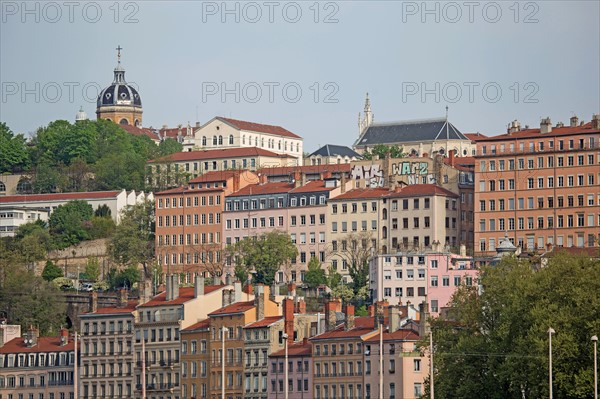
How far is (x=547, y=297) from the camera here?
376ft

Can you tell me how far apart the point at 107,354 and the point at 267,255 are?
34622 millimetres

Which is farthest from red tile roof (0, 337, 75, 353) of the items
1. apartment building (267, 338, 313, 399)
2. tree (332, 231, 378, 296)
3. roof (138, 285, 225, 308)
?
tree (332, 231, 378, 296)

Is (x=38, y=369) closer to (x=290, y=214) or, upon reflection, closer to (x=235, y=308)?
(x=235, y=308)

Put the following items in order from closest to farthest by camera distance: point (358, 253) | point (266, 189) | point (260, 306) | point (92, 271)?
point (260, 306), point (358, 253), point (92, 271), point (266, 189)

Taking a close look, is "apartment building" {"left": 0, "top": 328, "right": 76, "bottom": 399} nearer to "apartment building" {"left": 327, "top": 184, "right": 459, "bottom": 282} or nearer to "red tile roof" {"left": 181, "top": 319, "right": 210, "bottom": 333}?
"red tile roof" {"left": 181, "top": 319, "right": 210, "bottom": 333}

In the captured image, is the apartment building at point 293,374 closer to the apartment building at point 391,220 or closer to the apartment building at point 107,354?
the apartment building at point 107,354

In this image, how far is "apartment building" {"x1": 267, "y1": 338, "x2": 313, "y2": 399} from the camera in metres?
136

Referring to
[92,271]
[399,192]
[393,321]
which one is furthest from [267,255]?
[393,321]

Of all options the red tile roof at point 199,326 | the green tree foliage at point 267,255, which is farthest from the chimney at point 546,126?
the red tile roof at point 199,326

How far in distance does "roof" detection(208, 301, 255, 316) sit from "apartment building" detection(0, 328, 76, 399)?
1229 cm

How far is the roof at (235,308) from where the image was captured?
14275 centimetres

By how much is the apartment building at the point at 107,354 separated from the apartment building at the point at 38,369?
1.08 metres

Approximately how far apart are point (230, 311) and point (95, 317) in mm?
14200

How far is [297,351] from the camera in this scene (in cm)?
13725
